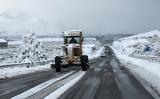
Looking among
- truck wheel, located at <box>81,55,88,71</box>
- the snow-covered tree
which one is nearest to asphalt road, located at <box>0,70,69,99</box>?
truck wheel, located at <box>81,55,88,71</box>

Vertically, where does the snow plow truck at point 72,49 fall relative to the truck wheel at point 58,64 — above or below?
above

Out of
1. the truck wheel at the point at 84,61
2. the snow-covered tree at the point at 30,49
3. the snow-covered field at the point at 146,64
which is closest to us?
the snow-covered field at the point at 146,64

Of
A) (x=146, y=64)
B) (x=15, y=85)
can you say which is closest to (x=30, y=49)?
(x=146, y=64)

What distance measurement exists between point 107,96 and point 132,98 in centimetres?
95

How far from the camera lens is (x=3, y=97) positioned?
12.5 meters

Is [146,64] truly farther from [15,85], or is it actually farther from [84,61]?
[15,85]

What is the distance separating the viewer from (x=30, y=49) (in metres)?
73.8

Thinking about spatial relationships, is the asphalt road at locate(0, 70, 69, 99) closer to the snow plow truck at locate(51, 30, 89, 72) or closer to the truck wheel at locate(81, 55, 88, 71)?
the truck wheel at locate(81, 55, 88, 71)

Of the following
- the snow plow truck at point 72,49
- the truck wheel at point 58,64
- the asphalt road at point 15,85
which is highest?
the snow plow truck at point 72,49

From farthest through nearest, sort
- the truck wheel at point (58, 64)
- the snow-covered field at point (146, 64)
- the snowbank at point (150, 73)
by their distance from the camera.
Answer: the truck wheel at point (58, 64)
the snow-covered field at point (146, 64)
the snowbank at point (150, 73)

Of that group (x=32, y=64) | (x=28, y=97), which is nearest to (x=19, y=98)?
(x=28, y=97)

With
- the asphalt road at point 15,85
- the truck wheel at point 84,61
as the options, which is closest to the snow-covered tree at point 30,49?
the truck wheel at point 84,61

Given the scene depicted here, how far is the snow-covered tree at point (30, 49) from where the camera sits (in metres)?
71.8

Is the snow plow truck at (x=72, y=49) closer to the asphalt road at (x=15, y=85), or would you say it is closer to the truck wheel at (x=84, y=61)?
the truck wheel at (x=84, y=61)
